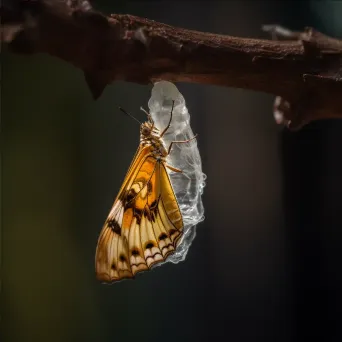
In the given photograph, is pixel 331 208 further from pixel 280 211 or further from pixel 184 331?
pixel 184 331

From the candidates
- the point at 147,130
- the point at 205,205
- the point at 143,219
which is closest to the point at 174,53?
the point at 147,130

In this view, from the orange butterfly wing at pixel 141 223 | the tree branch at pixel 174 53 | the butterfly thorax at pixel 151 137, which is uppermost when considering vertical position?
the tree branch at pixel 174 53

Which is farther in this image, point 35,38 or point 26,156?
point 26,156

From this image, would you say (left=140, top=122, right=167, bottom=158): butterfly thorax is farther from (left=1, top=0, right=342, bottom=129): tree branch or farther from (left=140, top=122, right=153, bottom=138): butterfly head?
(left=1, top=0, right=342, bottom=129): tree branch

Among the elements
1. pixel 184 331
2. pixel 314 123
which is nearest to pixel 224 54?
pixel 314 123

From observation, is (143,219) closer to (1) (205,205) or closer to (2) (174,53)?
(2) (174,53)

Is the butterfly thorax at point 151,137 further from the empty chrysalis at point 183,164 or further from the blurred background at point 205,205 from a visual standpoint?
the blurred background at point 205,205

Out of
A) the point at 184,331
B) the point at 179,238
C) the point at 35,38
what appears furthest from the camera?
the point at 184,331

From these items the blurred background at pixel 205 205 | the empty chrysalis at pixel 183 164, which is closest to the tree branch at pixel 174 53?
the empty chrysalis at pixel 183 164

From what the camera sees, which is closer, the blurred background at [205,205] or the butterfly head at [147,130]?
the butterfly head at [147,130]
